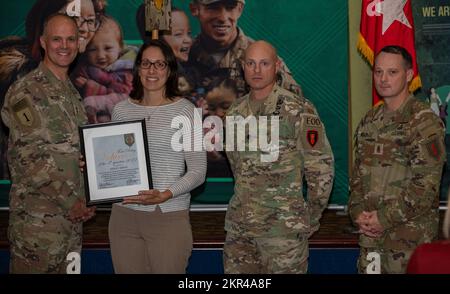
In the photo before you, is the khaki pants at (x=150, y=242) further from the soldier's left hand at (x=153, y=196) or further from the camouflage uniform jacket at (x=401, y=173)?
the camouflage uniform jacket at (x=401, y=173)

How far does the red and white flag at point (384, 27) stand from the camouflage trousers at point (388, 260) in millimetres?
1841

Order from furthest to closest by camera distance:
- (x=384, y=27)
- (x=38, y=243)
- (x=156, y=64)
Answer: (x=384, y=27)
(x=38, y=243)
(x=156, y=64)

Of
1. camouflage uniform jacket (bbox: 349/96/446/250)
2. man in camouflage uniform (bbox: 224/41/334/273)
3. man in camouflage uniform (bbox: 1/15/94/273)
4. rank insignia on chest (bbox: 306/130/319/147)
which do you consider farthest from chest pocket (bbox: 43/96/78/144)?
camouflage uniform jacket (bbox: 349/96/446/250)

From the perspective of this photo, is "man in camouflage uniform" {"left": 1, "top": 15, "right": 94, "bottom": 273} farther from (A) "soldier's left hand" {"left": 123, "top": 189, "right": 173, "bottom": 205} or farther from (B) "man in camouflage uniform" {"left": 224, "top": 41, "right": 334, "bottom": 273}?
(B) "man in camouflage uniform" {"left": 224, "top": 41, "right": 334, "bottom": 273}

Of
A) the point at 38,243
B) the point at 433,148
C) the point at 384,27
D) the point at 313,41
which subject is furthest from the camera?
the point at 313,41

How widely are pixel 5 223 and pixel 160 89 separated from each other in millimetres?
2658

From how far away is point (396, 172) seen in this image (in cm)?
321

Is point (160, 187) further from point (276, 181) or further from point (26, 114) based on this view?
point (26, 114)

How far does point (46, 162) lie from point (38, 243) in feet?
1.24

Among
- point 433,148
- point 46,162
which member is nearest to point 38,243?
point 46,162

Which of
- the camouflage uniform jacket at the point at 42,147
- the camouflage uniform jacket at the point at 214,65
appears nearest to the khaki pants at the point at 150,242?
the camouflage uniform jacket at the point at 42,147

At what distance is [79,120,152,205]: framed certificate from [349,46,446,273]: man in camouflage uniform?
3.39 ft

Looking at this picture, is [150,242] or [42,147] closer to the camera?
[150,242]

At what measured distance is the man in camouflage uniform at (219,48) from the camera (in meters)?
5.73
